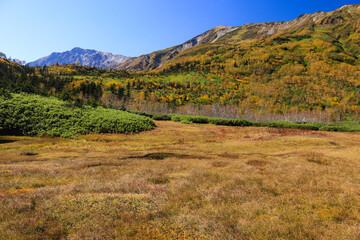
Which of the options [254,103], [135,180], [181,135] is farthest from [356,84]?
[135,180]

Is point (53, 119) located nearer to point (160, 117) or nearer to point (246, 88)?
point (160, 117)

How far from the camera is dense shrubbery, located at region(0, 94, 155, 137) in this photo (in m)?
28.2

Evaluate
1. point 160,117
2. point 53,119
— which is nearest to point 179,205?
point 53,119

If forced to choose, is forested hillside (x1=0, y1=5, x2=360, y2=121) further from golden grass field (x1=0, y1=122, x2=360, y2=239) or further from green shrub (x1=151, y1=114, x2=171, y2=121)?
golden grass field (x1=0, y1=122, x2=360, y2=239)

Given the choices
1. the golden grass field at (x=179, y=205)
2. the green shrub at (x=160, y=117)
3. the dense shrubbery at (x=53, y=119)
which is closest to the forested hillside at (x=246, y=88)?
the green shrub at (x=160, y=117)

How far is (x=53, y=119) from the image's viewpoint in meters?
30.2

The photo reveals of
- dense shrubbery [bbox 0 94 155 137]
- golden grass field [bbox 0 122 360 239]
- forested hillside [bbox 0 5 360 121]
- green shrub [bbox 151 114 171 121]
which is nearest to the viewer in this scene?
golden grass field [bbox 0 122 360 239]

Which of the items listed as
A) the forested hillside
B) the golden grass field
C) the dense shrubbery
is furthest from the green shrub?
the golden grass field

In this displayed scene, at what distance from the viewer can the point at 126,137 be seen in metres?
31.0

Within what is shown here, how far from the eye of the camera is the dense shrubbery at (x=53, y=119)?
28.2 metres

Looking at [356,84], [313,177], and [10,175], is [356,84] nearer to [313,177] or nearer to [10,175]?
[313,177]

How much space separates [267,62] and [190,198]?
219260mm

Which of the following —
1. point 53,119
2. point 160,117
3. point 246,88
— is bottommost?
point 160,117

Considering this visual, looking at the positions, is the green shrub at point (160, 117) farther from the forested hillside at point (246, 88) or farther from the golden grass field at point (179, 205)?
the golden grass field at point (179, 205)
